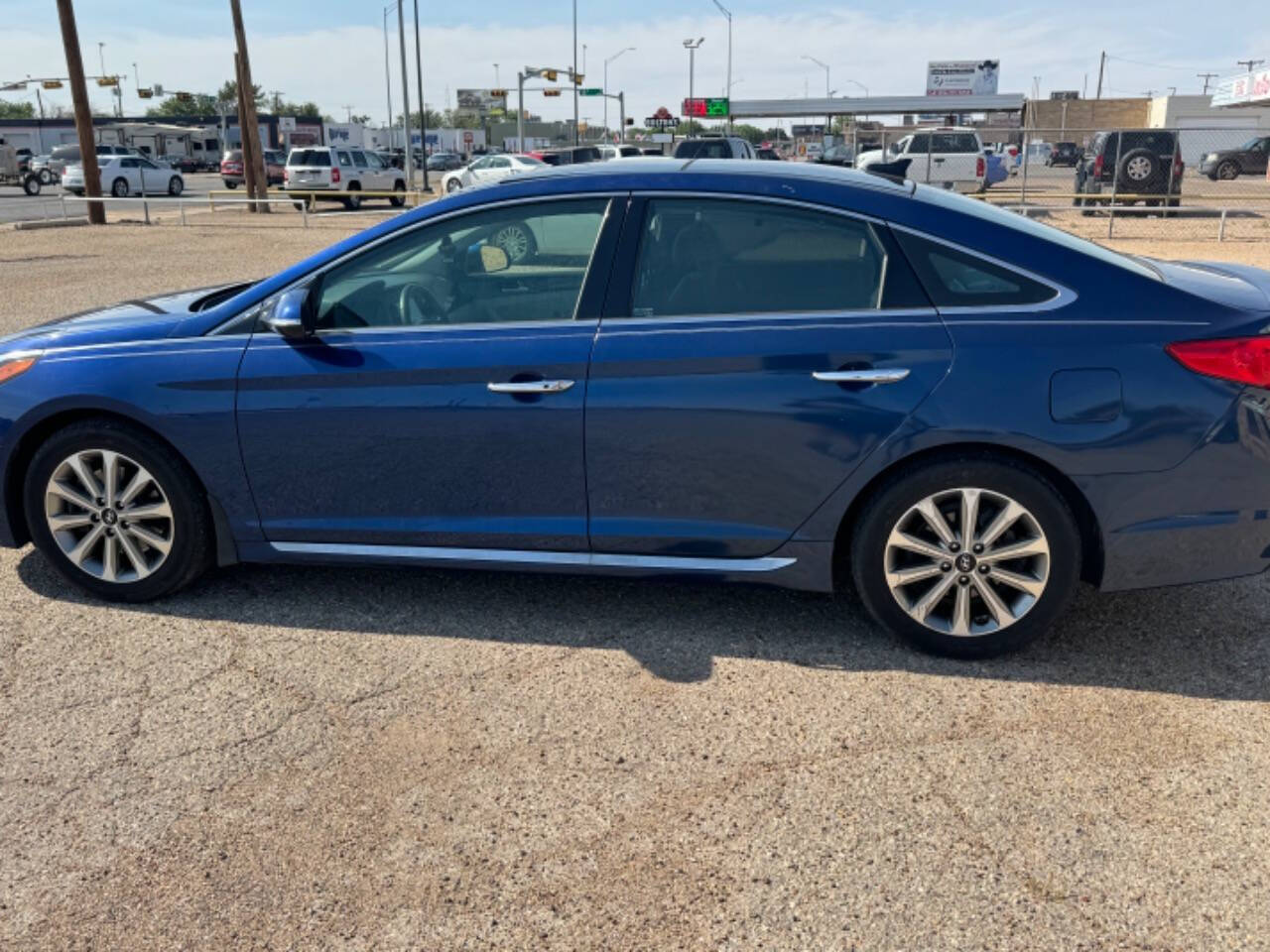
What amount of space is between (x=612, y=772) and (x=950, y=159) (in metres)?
28.7

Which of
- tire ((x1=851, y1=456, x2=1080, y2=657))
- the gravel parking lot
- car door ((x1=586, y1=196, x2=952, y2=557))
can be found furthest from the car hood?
tire ((x1=851, y1=456, x2=1080, y2=657))

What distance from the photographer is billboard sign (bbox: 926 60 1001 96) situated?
278 feet

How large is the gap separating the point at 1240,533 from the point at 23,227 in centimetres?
2667

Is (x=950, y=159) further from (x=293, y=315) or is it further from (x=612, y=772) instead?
(x=612, y=772)

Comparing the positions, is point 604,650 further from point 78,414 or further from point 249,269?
point 249,269

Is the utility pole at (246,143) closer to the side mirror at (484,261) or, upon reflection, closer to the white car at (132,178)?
the white car at (132,178)

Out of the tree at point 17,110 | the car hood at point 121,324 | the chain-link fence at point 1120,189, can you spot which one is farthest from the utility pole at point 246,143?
the tree at point 17,110

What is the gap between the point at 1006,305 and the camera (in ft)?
11.6

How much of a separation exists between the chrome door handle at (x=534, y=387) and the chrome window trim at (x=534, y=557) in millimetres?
594

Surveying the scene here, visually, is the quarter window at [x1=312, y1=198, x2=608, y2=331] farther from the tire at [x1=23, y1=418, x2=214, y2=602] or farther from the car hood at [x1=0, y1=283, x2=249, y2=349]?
the tire at [x1=23, y1=418, x2=214, y2=602]

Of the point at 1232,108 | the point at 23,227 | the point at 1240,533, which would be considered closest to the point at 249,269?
the point at 23,227

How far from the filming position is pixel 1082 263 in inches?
141

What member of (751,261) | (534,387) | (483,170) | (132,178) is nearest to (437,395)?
(534,387)

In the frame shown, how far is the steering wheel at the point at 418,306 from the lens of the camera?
3928mm
